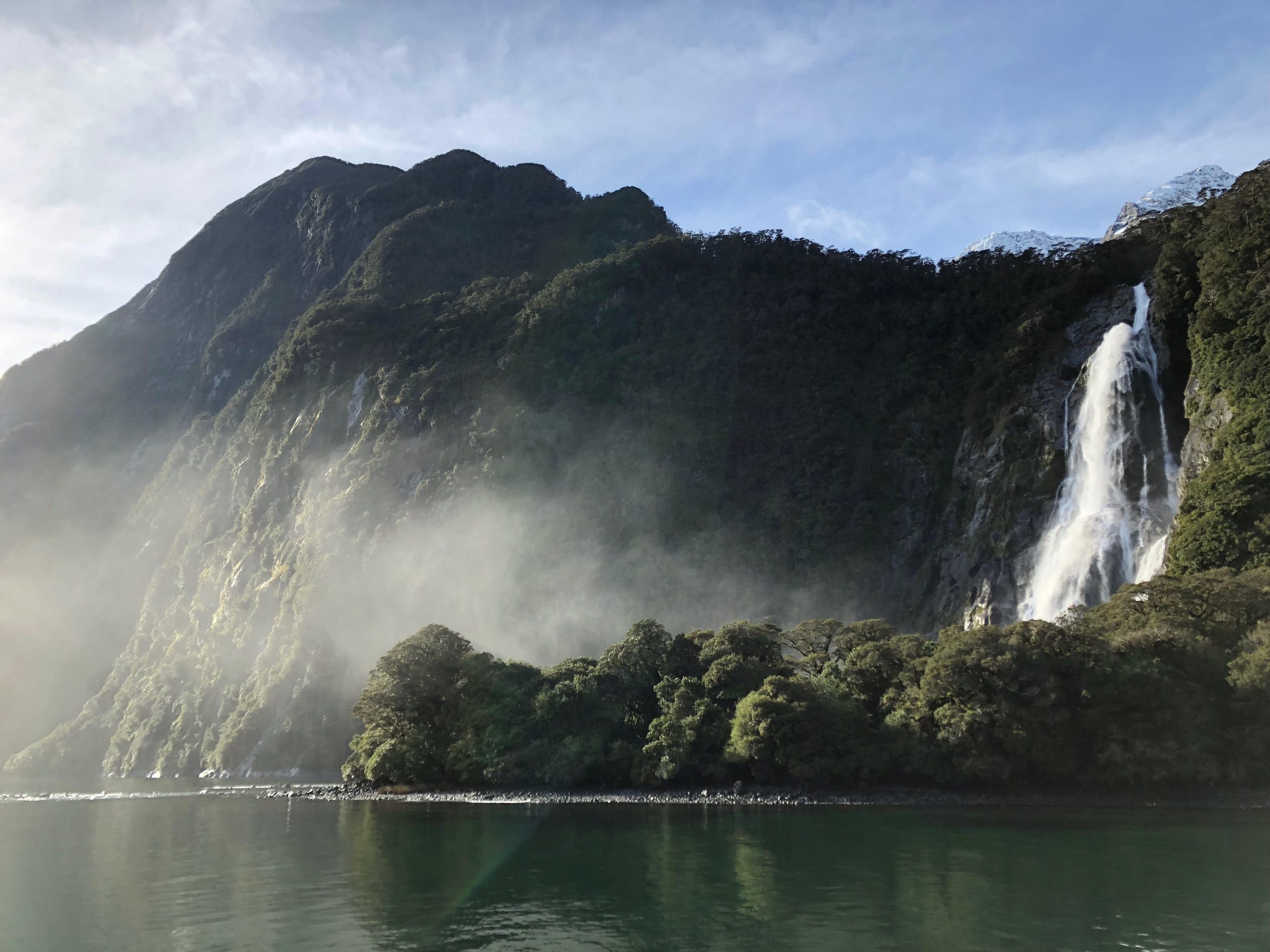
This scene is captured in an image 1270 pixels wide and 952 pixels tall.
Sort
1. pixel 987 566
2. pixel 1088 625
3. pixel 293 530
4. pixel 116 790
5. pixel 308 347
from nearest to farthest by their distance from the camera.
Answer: pixel 1088 625, pixel 987 566, pixel 116 790, pixel 293 530, pixel 308 347

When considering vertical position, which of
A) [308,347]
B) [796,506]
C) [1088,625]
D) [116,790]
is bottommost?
[116,790]

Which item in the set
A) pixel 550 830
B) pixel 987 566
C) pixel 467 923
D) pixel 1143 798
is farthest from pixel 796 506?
pixel 467 923

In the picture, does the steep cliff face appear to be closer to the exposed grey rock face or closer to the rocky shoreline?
the rocky shoreline

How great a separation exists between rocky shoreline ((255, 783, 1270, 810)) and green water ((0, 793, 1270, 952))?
9.00 feet

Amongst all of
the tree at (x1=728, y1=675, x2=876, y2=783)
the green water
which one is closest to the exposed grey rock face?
the green water

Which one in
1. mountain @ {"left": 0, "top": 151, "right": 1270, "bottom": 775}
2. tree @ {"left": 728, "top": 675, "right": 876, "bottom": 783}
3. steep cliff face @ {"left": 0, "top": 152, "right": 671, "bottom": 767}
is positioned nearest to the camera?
tree @ {"left": 728, "top": 675, "right": 876, "bottom": 783}

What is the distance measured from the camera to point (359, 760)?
2657 inches

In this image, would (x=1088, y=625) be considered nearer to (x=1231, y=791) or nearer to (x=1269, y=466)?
(x=1231, y=791)

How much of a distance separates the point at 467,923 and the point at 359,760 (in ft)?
147

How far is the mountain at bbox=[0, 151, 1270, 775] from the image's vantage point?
8031 centimetres

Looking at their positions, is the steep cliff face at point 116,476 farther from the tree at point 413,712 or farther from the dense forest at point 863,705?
the dense forest at point 863,705

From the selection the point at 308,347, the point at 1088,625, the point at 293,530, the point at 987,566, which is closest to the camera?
the point at 1088,625

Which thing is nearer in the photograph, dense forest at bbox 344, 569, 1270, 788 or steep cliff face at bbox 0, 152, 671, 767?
dense forest at bbox 344, 569, 1270, 788

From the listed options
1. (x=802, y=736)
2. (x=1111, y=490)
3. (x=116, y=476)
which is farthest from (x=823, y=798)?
(x=116, y=476)
